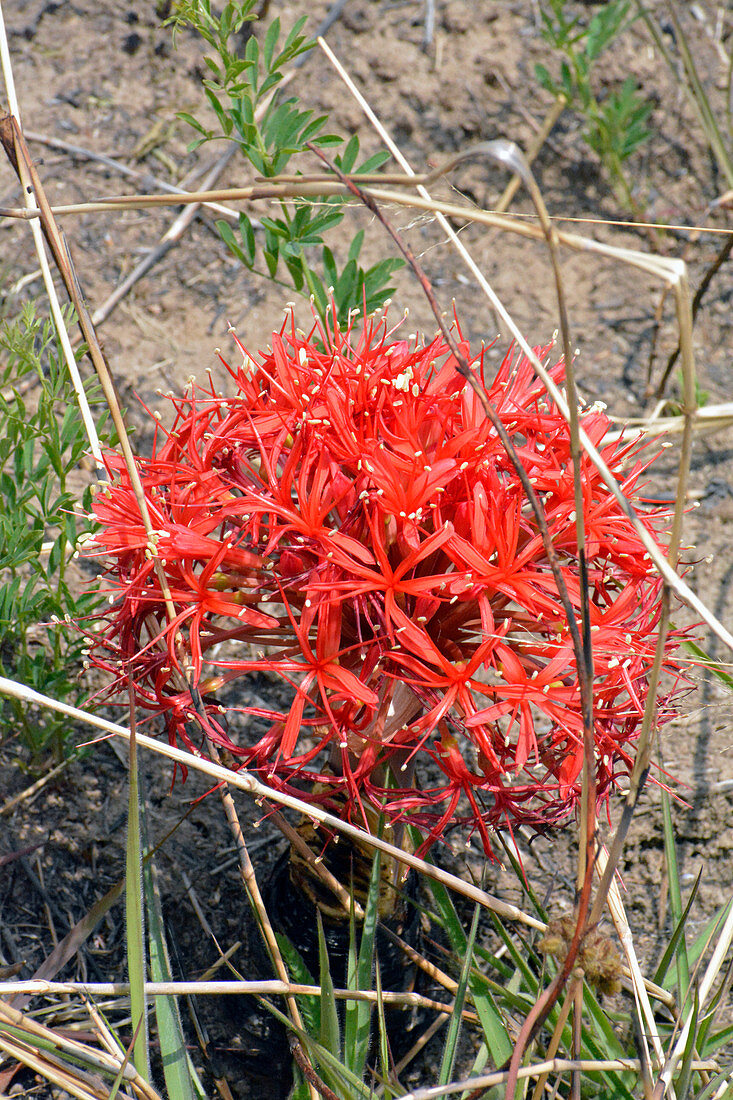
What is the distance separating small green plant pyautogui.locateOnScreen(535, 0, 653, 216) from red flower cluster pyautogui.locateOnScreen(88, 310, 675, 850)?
70.9 inches

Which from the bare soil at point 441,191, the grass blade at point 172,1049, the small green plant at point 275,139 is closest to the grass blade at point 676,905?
the bare soil at point 441,191

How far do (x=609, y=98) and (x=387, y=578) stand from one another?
2537 mm

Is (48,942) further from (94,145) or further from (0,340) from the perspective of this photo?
(94,145)

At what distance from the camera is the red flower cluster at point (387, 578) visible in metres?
1.16

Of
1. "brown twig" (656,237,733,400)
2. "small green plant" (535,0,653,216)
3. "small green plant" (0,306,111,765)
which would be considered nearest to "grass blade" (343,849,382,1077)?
"small green plant" (0,306,111,765)

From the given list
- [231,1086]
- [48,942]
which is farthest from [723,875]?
[48,942]

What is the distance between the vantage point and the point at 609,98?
2.99 meters

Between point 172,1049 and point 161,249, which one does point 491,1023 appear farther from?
point 161,249

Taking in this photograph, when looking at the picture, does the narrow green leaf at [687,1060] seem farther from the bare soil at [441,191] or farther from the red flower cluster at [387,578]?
the bare soil at [441,191]

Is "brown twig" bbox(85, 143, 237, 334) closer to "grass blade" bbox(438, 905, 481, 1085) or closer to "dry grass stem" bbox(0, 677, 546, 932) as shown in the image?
"dry grass stem" bbox(0, 677, 546, 932)

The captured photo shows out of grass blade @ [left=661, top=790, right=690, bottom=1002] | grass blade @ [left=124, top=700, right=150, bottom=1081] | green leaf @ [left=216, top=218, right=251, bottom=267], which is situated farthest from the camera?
green leaf @ [left=216, top=218, right=251, bottom=267]

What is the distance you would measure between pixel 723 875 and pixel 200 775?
1135mm

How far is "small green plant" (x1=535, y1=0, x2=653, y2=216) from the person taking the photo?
2.76 meters

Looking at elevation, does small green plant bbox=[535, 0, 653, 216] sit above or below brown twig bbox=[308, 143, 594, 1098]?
above
